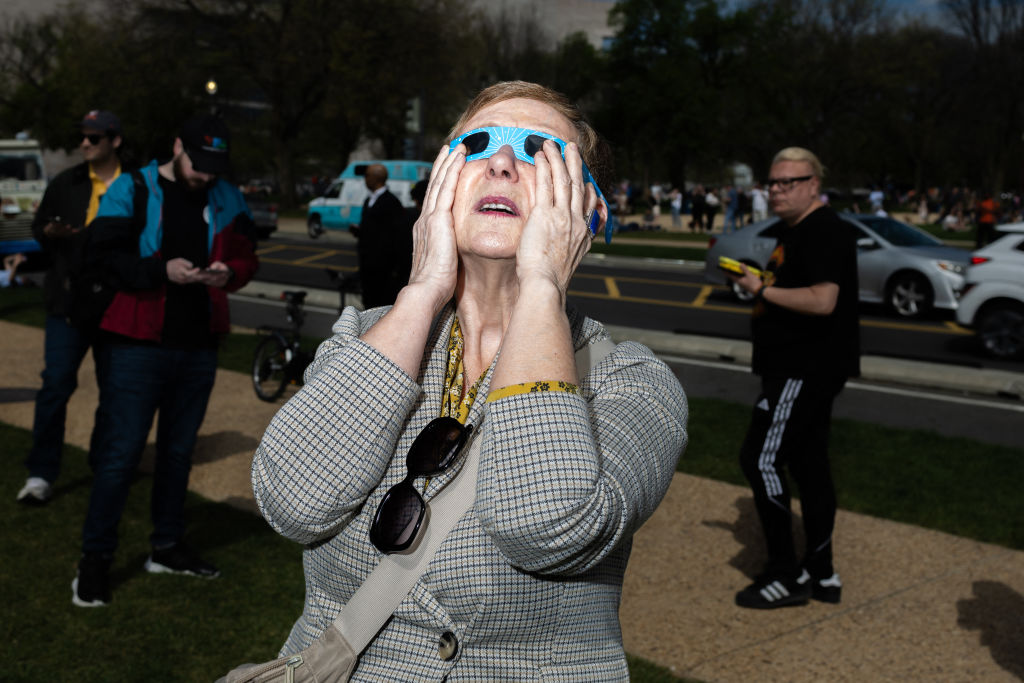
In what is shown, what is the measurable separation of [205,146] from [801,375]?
278cm

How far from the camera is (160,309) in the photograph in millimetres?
4340

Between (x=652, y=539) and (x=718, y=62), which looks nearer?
(x=652, y=539)

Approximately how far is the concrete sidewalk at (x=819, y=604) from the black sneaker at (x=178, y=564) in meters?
0.99

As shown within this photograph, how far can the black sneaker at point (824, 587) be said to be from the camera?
4.66 metres

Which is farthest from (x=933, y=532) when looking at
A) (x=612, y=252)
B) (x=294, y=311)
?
(x=612, y=252)

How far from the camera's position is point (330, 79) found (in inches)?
1694

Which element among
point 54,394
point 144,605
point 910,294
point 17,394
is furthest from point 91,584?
point 910,294

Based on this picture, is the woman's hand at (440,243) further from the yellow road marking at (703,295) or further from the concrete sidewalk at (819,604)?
the yellow road marking at (703,295)

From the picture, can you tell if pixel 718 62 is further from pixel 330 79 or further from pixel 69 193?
pixel 69 193

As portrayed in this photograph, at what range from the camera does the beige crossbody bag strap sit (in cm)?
173

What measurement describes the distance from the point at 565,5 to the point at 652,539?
354 feet

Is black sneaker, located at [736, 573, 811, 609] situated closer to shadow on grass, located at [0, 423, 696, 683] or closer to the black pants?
the black pants

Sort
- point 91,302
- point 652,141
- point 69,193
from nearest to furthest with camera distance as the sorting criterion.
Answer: point 91,302 < point 69,193 < point 652,141

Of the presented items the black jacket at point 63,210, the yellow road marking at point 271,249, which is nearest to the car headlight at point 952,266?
the black jacket at point 63,210
